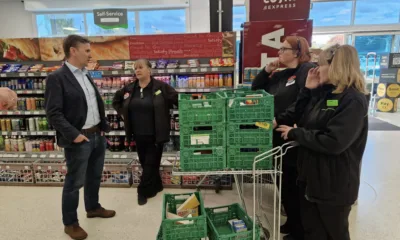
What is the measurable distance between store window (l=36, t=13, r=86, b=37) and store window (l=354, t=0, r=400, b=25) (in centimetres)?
915

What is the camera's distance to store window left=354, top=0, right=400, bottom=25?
30.1 feet

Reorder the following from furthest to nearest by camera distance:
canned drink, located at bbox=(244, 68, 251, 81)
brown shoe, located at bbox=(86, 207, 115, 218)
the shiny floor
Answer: canned drink, located at bbox=(244, 68, 251, 81) < brown shoe, located at bbox=(86, 207, 115, 218) < the shiny floor

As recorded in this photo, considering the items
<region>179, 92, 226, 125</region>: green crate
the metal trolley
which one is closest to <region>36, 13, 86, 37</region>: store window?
the metal trolley

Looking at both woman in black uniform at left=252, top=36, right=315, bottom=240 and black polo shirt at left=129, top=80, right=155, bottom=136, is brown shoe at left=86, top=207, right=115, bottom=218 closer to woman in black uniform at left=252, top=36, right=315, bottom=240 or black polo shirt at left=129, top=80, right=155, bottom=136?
black polo shirt at left=129, top=80, right=155, bottom=136

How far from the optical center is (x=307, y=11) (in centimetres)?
356

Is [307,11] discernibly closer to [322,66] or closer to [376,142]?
[322,66]

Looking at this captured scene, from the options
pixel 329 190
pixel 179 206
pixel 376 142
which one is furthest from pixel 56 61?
pixel 376 142

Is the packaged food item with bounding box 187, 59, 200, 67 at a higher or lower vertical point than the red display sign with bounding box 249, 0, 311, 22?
lower

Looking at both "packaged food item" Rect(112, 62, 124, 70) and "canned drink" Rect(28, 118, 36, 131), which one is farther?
"canned drink" Rect(28, 118, 36, 131)

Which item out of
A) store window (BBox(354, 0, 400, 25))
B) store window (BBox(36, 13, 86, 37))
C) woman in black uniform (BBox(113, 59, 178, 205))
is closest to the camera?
woman in black uniform (BBox(113, 59, 178, 205))

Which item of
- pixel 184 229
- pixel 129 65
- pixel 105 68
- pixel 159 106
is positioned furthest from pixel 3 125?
pixel 184 229

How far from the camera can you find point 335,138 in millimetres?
1827

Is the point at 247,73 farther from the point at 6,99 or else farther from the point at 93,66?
the point at 6,99

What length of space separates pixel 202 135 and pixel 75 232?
72.8 inches
